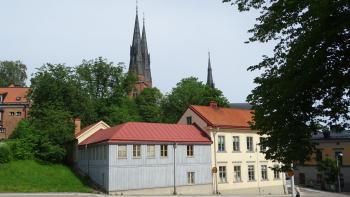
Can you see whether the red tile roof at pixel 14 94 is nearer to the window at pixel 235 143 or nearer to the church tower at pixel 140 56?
the church tower at pixel 140 56

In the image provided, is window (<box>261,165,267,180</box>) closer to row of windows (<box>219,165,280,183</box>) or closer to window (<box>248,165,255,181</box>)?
row of windows (<box>219,165,280,183</box>)

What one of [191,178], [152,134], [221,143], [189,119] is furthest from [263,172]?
[152,134]

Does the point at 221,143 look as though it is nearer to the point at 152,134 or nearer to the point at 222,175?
the point at 222,175

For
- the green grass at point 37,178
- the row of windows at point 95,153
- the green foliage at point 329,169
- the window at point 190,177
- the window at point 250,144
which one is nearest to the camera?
the green grass at point 37,178

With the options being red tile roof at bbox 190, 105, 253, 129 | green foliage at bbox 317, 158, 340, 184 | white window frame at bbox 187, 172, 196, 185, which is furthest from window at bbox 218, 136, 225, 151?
green foliage at bbox 317, 158, 340, 184

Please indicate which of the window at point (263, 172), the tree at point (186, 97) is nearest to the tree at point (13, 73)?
the tree at point (186, 97)

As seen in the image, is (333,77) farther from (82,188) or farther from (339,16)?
(82,188)

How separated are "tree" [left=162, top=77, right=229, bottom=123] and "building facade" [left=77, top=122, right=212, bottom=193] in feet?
91.0

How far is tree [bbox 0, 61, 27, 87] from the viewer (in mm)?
91125

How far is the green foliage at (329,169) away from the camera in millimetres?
60750

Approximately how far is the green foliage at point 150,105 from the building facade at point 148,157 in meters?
27.1

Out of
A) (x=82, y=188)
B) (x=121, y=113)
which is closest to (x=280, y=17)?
(x=82, y=188)

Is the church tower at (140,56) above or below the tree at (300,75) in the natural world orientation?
above

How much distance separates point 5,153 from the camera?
43.7 m
